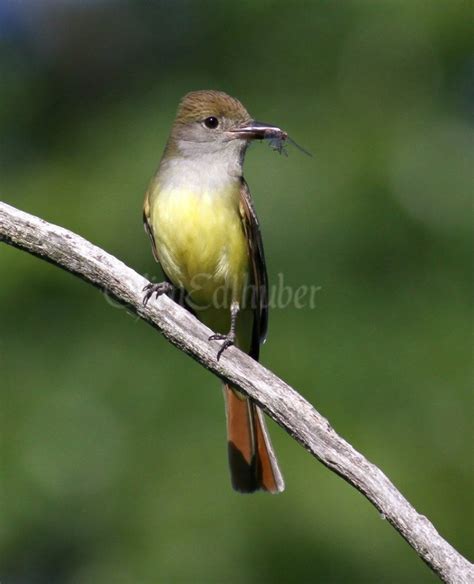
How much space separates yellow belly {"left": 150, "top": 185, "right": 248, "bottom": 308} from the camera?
16.7 feet

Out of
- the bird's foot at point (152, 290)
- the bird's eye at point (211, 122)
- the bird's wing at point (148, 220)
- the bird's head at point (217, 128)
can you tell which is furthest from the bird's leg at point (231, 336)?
the bird's eye at point (211, 122)

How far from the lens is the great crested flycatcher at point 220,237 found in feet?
16.9

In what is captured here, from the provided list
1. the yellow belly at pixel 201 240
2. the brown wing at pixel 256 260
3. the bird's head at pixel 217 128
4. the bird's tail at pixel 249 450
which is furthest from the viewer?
the bird's head at pixel 217 128

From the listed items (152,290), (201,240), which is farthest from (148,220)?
(152,290)

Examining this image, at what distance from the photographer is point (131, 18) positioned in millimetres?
9148

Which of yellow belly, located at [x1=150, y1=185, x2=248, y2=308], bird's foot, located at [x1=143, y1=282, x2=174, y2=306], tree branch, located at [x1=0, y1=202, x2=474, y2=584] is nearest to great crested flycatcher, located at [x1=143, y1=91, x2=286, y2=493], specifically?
yellow belly, located at [x1=150, y1=185, x2=248, y2=308]

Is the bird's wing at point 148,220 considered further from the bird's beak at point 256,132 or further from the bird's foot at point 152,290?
the bird's foot at point 152,290

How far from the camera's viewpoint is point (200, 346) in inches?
173

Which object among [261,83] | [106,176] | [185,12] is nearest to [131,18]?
[185,12]

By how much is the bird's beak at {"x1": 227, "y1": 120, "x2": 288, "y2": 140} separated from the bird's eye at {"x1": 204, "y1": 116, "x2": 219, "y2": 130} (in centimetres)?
9

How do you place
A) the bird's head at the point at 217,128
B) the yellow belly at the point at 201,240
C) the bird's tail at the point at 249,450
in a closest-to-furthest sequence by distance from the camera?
the yellow belly at the point at 201,240 < the bird's tail at the point at 249,450 < the bird's head at the point at 217,128

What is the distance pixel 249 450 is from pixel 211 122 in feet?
5.69

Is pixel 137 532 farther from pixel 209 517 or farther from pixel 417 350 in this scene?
pixel 417 350

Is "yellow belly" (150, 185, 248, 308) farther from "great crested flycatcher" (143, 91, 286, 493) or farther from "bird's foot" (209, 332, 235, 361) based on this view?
"bird's foot" (209, 332, 235, 361)
